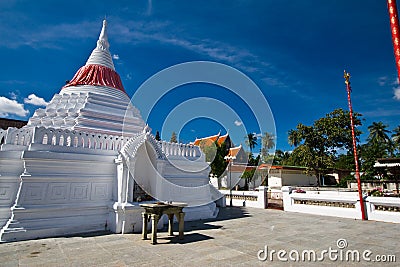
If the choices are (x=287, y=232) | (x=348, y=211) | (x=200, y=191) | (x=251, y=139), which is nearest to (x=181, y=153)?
(x=200, y=191)

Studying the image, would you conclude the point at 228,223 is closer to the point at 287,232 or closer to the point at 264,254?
the point at 287,232

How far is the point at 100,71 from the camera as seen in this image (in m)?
16.3

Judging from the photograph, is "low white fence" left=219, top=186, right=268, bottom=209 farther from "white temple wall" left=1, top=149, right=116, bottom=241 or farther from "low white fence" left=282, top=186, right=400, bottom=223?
"white temple wall" left=1, top=149, right=116, bottom=241

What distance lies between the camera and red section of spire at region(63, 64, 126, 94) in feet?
51.1

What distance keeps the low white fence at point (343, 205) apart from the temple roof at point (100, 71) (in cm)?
1307

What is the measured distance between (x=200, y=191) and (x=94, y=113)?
22.7ft

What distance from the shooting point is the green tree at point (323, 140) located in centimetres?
3388

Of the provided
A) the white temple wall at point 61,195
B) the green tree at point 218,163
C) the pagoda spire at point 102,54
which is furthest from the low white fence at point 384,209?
the pagoda spire at point 102,54

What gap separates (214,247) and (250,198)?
1117cm

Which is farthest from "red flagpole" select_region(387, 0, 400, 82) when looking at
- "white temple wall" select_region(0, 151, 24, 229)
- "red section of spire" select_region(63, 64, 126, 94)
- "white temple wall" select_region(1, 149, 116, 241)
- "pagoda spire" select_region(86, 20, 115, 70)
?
"pagoda spire" select_region(86, 20, 115, 70)

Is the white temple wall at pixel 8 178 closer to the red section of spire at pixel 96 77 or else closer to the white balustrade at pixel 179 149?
the white balustrade at pixel 179 149

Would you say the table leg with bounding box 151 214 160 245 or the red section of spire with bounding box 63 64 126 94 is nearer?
the table leg with bounding box 151 214 160 245

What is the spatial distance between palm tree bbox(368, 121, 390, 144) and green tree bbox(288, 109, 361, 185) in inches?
888

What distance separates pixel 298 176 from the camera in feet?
126
